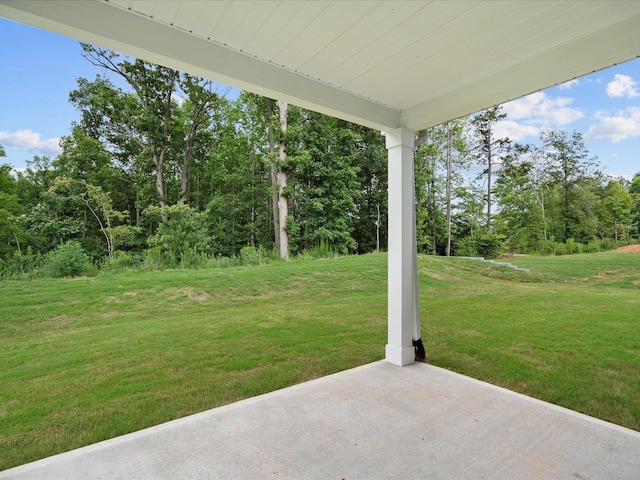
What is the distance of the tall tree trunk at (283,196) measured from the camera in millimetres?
8664

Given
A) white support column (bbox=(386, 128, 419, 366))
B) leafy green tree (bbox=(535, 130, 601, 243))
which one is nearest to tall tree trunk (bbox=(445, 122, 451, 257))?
leafy green tree (bbox=(535, 130, 601, 243))

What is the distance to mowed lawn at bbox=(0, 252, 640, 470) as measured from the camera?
2.33 metres

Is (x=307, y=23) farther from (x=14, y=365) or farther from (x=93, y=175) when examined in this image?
(x=93, y=175)

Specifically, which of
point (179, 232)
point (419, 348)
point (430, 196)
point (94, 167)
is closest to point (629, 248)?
point (430, 196)

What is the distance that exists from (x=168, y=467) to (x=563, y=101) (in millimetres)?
10738

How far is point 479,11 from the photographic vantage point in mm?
1447

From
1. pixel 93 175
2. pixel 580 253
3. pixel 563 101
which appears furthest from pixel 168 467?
pixel 563 101

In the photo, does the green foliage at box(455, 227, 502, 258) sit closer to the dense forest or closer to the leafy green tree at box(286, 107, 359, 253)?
the dense forest

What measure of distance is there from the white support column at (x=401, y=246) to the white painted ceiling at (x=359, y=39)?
2.07ft

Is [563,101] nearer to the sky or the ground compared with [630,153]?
nearer to the sky

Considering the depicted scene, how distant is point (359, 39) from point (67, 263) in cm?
553

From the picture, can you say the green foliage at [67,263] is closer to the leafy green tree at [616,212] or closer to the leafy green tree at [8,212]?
the leafy green tree at [8,212]

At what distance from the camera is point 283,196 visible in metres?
8.84

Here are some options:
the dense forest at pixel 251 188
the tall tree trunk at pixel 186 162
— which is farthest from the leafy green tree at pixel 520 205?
the tall tree trunk at pixel 186 162
